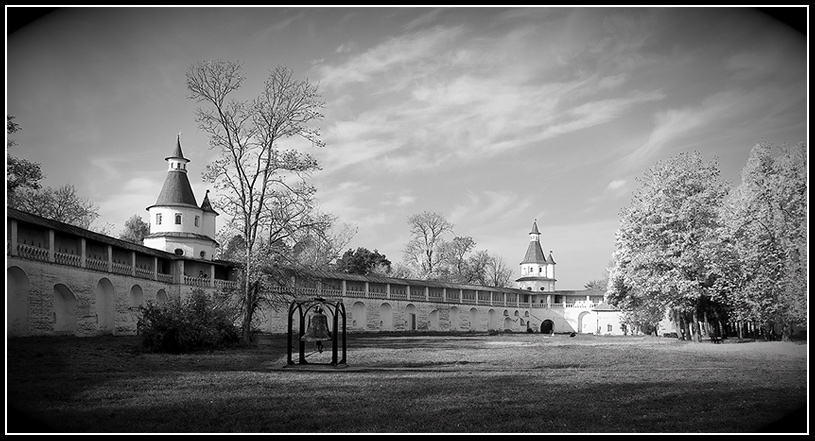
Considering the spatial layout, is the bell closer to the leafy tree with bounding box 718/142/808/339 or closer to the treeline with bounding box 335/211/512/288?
the leafy tree with bounding box 718/142/808/339

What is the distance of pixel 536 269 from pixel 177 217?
43.7 meters

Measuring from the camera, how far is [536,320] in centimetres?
6812

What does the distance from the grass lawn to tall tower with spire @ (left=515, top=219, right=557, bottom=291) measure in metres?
60.5

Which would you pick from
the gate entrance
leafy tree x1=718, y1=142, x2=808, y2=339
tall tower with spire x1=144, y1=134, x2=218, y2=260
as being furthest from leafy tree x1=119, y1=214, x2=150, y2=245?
leafy tree x1=718, y1=142, x2=808, y2=339

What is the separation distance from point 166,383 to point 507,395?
18.6 ft

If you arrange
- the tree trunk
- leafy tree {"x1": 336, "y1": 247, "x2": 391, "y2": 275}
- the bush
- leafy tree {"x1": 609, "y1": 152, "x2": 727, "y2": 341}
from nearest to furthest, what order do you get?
the bush < the tree trunk < leafy tree {"x1": 609, "y1": 152, "x2": 727, "y2": 341} < leafy tree {"x1": 336, "y1": 247, "x2": 391, "y2": 275}

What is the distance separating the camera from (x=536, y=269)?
254 ft

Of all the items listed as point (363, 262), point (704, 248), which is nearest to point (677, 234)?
point (704, 248)

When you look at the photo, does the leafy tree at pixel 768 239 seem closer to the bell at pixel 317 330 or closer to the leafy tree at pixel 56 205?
the bell at pixel 317 330

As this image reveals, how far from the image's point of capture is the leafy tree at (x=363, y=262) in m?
60.7

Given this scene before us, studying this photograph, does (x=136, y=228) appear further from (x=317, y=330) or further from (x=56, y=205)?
(x=317, y=330)

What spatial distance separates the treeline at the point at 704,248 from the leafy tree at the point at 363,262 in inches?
1170

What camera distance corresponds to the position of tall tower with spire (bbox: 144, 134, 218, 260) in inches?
1810
